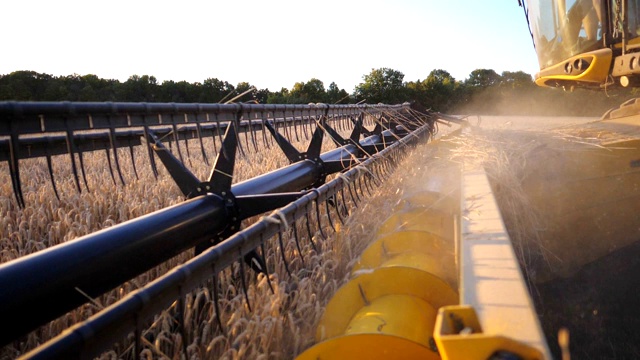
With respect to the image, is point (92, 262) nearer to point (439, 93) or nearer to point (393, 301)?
point (393, 301)

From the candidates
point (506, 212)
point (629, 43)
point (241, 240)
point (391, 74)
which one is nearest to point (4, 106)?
point (241, 240)

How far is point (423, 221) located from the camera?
1634 mm

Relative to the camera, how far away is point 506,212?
2.17m

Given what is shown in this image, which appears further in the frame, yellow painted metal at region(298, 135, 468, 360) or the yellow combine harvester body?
yellow painted metal at region(298, 135, 468, 360)

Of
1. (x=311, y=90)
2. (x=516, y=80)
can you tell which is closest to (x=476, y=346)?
(x=311, y=90)

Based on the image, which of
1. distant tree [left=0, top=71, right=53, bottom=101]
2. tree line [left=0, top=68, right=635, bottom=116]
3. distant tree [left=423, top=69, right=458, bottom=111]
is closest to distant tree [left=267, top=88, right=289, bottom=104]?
tree line [left=0, top=68, right=635, bottom=116]

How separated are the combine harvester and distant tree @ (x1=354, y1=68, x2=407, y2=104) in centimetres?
1009

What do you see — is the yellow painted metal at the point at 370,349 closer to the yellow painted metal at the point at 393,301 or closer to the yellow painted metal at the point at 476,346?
the yellow painted metal at the point at 393,301

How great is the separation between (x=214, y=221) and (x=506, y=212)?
1489mm

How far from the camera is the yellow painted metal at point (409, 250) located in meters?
1.28

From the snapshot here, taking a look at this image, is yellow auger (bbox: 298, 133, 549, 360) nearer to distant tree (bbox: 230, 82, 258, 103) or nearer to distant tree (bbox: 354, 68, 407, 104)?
distant tree (bbox: 230, 82, 258, 103)

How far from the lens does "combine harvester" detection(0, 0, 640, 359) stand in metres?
0.70

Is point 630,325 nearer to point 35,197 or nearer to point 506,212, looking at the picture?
point 506,212

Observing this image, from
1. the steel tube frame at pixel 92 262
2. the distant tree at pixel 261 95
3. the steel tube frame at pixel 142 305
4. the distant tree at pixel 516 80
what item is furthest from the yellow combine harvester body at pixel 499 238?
the distant tree at pixel 516 80
